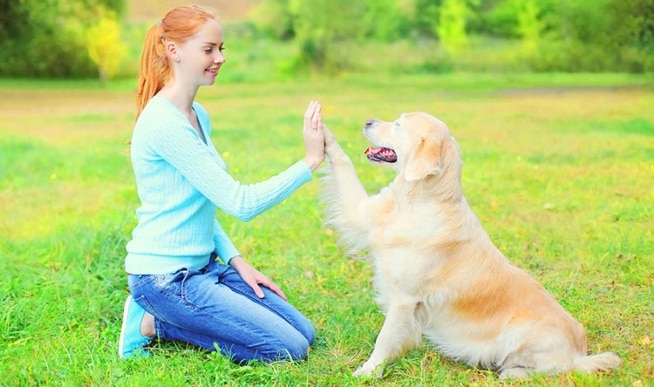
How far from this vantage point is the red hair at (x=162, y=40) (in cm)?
367

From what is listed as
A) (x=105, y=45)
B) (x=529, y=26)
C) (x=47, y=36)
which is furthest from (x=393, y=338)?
(x=529, y=26)

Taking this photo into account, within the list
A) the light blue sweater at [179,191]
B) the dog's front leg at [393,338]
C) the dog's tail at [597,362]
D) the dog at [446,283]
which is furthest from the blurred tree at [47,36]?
the dog's tail at [597,362]

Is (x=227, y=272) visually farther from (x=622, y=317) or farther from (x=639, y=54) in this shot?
(x=639, y=54)

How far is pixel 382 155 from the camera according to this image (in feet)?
12.3

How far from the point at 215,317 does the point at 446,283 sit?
1091mm

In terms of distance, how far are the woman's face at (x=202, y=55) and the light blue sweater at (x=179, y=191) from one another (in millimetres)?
194

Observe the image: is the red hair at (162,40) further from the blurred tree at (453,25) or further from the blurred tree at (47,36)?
the blurred tree at (453,25)

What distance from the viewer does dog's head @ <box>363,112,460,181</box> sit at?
3.54m

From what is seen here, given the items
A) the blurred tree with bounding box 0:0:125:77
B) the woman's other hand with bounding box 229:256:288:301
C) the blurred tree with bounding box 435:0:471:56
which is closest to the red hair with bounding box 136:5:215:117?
the woman's other hand with bounding box 229:256:288:301

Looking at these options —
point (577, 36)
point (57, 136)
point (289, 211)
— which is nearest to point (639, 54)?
point (577, 36)

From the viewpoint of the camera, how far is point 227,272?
13.3 ft

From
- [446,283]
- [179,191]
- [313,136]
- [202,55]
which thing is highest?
[202,55]

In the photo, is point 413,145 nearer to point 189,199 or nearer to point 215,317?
point 189,199

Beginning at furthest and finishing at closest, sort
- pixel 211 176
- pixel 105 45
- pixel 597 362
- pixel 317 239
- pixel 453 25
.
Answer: pixel 453 25, pixel 105 45, pixel 317 239, pixel 211 176, pixel 597 362
